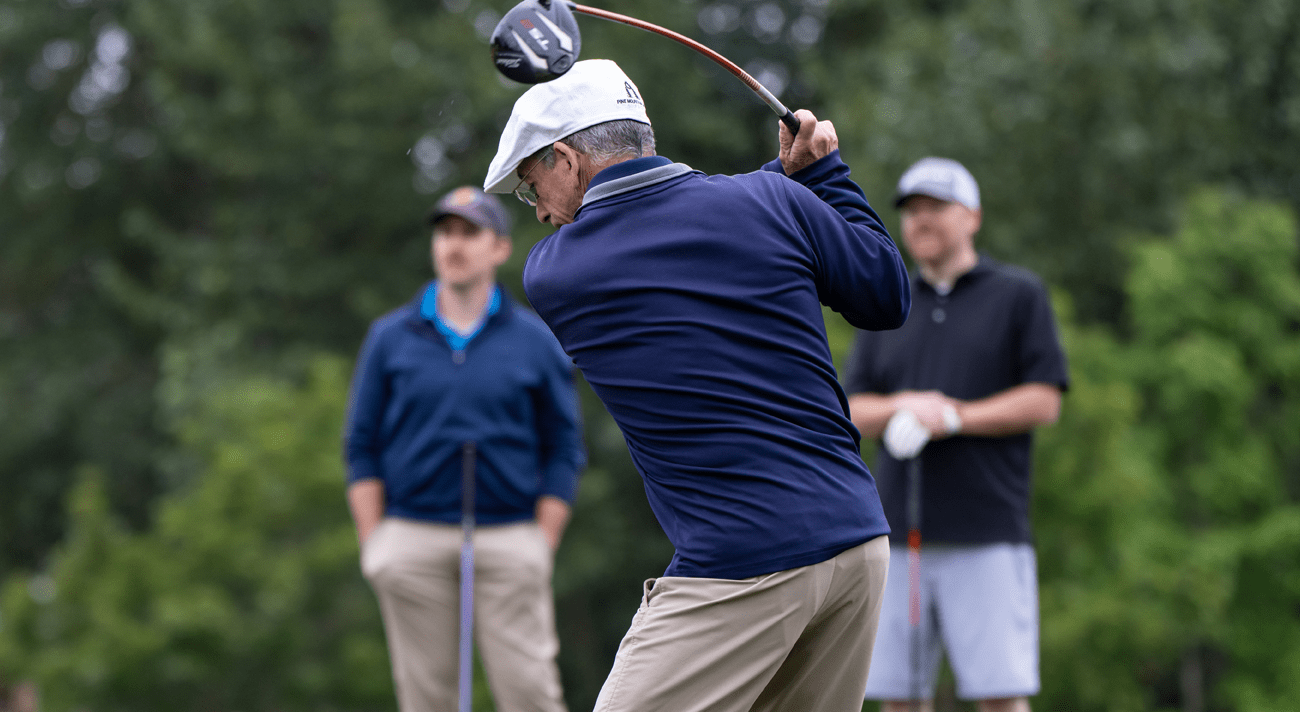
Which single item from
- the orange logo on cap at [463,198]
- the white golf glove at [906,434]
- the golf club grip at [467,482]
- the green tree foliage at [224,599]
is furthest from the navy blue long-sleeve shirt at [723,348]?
the green tree foliage at [224,599]

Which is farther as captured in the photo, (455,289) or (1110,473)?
(1110,473)

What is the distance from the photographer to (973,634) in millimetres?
3924

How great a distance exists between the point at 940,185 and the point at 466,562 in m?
2.05

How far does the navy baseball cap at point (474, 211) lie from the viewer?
15.0 feet

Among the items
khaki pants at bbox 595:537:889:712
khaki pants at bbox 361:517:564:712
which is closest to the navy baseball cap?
khaki pants at bbox 361:517:564:712

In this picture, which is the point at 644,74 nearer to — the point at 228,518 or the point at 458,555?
the point at 228,518

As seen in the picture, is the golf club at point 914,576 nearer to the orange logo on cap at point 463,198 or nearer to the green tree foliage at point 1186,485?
the orange logo on cap at point 463,198

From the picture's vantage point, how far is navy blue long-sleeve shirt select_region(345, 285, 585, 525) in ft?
14.9

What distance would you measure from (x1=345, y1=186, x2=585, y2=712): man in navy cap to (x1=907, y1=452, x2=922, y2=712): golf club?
1.24 meters

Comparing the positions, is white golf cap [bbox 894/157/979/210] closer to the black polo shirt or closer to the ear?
the black polo shirt

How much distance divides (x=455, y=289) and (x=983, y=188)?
9927mm

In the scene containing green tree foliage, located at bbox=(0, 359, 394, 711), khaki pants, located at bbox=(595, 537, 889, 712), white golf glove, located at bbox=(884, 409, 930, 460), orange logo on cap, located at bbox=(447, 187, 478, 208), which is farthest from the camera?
green tree foliage, located at bbox=(0, 359, 394, 711)

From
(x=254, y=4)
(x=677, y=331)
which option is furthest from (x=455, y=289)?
(x=254, y=4)

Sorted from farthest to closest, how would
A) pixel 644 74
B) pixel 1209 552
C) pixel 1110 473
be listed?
pixel 644 74 < pixel 1209 552 < pixel 1110 473
